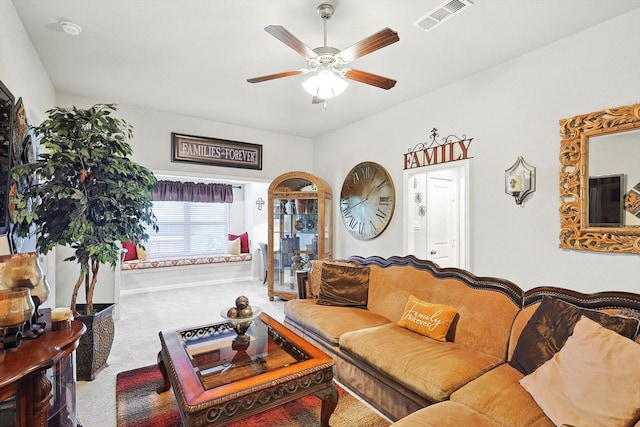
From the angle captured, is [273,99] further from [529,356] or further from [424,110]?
[529,356]

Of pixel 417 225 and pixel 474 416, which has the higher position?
pixel 417 225

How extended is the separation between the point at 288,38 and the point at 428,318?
7.01 feet

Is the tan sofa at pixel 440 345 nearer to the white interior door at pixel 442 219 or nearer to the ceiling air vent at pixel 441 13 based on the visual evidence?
the white interior door at pixel 442 219

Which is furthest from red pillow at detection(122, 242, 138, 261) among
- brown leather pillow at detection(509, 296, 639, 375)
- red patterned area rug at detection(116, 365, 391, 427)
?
brown leather pillow at detection(509, 296, 639, 375)

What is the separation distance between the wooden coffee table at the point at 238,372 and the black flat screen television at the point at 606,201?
2.22 meters

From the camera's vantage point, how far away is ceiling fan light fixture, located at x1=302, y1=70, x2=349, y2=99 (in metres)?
2.24

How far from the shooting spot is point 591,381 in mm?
1337

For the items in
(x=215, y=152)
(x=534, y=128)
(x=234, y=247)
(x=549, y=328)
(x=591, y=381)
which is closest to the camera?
(x=591, y=381)

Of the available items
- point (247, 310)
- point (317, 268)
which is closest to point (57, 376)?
point (247, 310)

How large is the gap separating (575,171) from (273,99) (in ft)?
10.2

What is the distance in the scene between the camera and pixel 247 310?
2316 mm

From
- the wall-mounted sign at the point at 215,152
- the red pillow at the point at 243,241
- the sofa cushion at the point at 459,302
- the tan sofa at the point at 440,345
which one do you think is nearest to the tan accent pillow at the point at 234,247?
the red pillow at the point at 243,241

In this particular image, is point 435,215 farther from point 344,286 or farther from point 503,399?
point 503,399

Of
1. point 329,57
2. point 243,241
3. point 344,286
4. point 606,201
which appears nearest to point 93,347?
point 344,286
